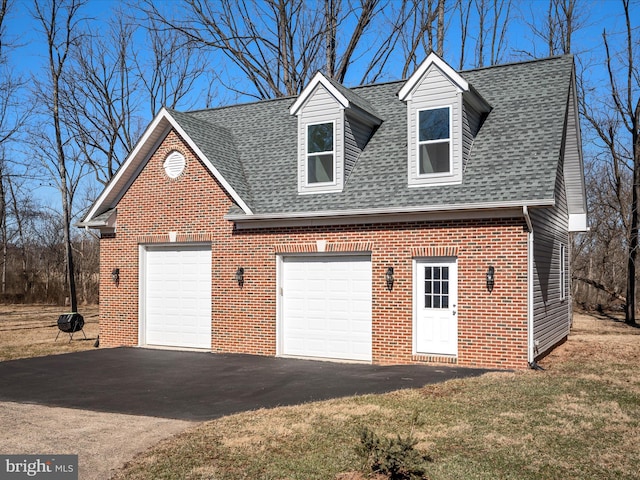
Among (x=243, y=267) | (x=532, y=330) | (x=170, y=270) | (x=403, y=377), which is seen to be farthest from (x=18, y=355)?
(x=532, y=330)

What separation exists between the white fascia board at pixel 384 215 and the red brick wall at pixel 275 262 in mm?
160

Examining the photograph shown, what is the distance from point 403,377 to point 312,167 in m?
5.93

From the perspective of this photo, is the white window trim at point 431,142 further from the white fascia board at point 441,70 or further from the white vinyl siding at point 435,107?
the white fascia board at point 441,70

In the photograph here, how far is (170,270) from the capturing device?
1659 cm

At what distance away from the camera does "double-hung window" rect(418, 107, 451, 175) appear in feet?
45.5

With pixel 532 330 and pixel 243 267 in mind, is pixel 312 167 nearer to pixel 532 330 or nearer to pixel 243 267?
pixel 243 267

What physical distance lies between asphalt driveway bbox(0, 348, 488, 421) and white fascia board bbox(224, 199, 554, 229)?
3.17 metres

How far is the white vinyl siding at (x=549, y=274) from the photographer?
13500 mm

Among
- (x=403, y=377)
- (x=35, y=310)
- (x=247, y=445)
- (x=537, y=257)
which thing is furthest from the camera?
(x=35, y=310)

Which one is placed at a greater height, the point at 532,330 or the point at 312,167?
the point at 312,167

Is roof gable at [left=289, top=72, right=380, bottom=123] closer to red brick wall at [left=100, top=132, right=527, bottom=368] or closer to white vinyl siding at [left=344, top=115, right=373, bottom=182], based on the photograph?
white vinyl siding at [left=344, top=115, right=373, bottom=182]

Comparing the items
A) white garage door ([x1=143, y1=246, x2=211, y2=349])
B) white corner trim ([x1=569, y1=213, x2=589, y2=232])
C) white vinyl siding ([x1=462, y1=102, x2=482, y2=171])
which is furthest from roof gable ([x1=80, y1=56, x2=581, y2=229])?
white corner trim ([x1=569, y1=213, x2=589, y2=232])

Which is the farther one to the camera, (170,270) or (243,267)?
(170,270)

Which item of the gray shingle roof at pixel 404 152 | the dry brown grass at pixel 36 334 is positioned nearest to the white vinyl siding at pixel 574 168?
the gray shingle roof at pixel 404 152
